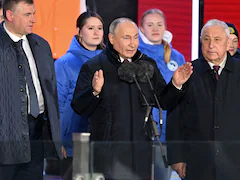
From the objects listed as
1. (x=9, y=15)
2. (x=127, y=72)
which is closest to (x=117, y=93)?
(x=127, y=72)

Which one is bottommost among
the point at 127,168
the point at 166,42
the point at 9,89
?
the point at 127,168

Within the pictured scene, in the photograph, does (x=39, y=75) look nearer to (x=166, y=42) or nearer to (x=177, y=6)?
(x=166, y=42)

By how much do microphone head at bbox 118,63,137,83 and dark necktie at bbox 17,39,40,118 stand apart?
65 cm

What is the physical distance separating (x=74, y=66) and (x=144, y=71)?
4.09 ft

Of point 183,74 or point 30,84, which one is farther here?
point 183,74

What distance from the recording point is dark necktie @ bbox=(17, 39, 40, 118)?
16.3ft

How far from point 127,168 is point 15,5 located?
5.33 ft

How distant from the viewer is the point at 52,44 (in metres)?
7.31

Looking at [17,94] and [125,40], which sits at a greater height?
[125,40]

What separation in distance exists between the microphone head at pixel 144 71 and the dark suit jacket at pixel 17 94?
2.06 ft

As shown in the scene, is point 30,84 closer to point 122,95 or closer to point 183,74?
point 122,95

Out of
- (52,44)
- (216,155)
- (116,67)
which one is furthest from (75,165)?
(52,44)

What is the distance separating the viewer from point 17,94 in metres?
4.94

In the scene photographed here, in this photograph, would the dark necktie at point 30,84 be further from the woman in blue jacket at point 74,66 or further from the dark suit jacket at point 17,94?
the woman in blue jacket at point 74,66
